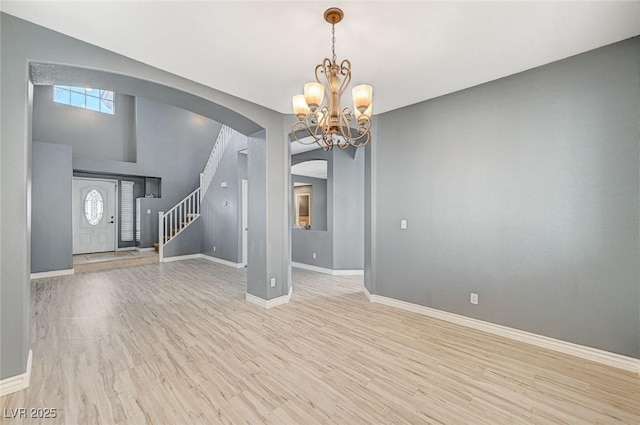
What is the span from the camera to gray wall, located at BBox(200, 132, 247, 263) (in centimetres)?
653

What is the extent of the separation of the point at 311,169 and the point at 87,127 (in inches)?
256

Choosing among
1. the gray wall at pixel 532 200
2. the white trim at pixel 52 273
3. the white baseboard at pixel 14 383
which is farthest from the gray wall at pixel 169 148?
the gray wall at pixel 532 200

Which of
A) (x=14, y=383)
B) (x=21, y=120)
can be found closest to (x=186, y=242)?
(x=14, y=383)

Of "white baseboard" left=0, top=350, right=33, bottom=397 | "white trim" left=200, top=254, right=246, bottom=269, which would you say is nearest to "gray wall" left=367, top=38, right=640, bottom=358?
"white baseboard" left=0, top=350, right=33, bottom=397

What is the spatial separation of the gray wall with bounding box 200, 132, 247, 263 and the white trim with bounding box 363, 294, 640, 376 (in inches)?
176

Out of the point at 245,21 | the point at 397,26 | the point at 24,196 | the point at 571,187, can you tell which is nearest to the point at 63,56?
the point at 24,196

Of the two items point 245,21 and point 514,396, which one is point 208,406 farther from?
point 245,21

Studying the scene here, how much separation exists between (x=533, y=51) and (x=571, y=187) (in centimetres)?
134

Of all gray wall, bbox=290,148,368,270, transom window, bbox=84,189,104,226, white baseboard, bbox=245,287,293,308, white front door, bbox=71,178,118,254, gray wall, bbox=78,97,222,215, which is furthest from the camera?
gray wall, bbox=78,97,222,215

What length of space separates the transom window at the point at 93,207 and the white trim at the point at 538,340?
8.79m

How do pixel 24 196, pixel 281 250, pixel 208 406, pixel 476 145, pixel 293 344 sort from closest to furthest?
1. pixel 208 406
2. pixel 24 196
3. pixel 293 344
4. pixel 476 145
5. pixel 281 250

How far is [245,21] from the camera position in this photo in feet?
6.74

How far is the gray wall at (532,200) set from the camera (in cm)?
235

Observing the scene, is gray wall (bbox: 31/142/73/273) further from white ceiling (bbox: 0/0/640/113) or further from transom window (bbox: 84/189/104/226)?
white ceiling (bbox: 0/0/640/113)
